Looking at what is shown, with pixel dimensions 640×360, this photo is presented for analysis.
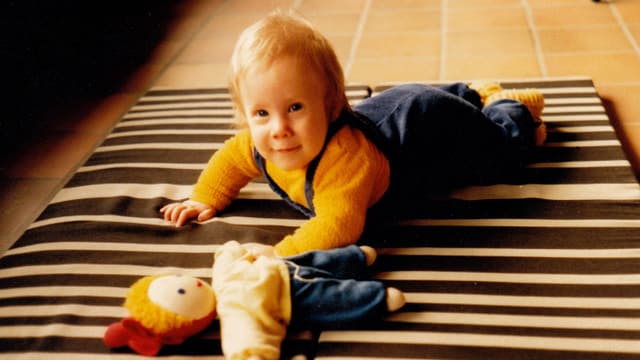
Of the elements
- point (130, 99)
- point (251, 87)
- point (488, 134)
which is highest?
point (251, 87)

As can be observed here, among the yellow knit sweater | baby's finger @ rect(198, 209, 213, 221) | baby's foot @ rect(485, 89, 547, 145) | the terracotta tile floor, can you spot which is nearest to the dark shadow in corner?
the terracotta tile floor

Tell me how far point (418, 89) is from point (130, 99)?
0.93 m

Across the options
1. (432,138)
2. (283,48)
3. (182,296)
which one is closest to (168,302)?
(182,296)

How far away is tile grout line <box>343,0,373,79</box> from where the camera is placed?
73.2 inches

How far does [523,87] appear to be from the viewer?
158cm

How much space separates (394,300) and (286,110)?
31 cm

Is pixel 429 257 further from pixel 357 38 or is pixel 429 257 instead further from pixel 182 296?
pixel 357 38

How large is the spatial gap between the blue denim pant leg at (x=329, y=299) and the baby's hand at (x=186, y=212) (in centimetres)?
27

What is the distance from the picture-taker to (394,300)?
94 cm

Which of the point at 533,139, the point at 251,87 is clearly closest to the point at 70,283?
the point at 251,87

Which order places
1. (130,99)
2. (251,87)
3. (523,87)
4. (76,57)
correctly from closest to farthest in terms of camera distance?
(251,87) → (523,87) → (130,99) → (76,57)

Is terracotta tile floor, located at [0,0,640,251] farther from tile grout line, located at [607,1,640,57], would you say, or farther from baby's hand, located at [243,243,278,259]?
baby's hand, located at [243,243,278,259]

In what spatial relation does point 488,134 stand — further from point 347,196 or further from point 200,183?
point 200,183

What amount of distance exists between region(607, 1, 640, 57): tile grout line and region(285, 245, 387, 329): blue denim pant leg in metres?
1.25
